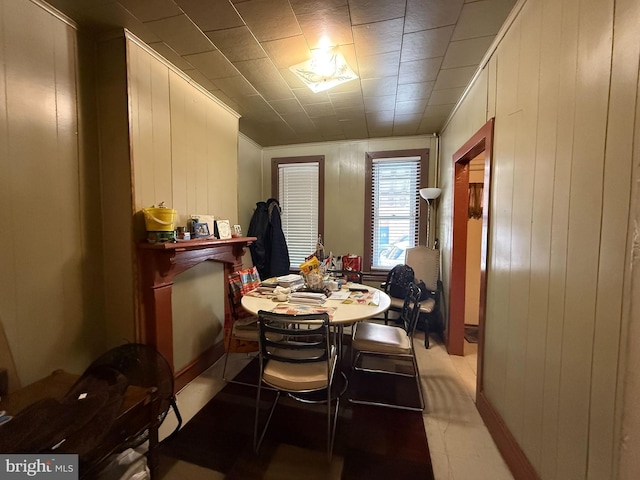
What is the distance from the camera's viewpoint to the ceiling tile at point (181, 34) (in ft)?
5.29

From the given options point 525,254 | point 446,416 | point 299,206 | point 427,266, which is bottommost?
point 446,416

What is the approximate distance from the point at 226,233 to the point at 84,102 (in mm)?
1387

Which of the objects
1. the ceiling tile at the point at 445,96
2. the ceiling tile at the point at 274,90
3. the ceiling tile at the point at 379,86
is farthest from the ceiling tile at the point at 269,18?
the ceiling tile at the point at 445,96

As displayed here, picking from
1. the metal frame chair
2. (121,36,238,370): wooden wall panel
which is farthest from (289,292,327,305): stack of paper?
(121,36,238,370): wooden wall panel

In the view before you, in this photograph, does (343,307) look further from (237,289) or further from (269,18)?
(269,18)

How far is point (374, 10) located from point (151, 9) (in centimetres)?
129

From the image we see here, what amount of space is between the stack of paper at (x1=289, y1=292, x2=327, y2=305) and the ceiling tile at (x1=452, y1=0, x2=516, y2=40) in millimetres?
1993

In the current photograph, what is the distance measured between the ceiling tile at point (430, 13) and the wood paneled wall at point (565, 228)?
1.14ft

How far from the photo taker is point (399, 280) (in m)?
3.25

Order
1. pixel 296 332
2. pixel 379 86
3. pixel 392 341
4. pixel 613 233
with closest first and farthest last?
pixel 613 233 < pixel 296 332 < pixel 392 341 < pixel 379 86

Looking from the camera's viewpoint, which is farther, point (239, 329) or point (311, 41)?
point (239, 329)

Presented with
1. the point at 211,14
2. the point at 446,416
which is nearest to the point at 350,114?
the point at 211,14

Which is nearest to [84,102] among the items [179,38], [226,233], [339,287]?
[179,38]

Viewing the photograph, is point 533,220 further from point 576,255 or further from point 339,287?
point 339,287
